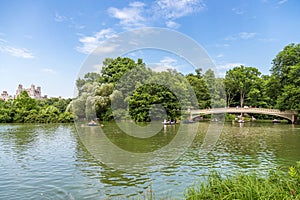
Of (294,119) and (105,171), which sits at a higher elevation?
(294,119)

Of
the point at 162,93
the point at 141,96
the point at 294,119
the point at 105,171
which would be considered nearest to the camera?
the point at 105,171

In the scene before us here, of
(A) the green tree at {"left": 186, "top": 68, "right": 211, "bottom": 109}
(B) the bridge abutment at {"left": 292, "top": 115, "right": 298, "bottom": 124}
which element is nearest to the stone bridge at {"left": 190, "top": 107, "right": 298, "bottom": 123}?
(B) the bridge abutment at {"left": 292, "top": 115, "right": 298, "bottom": 124}

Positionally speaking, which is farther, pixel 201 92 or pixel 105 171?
pixel 201 92

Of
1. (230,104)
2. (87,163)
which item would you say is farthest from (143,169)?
(230,104)

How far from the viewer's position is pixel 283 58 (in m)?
33.8

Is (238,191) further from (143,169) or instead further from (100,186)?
(143,169)

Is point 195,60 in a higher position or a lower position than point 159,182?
higher

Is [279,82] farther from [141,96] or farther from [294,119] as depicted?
[141,96]

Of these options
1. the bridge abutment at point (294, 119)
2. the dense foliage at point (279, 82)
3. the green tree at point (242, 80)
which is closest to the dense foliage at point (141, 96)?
the dense foliage at point (279, 82)

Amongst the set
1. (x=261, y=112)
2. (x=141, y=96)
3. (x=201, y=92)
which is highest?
(x=201, y=92)

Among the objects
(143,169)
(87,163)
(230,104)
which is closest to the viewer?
(143,169)

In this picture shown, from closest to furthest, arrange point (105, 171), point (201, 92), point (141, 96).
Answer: point (105, 171) < point (141, 96) < point (201, 92)

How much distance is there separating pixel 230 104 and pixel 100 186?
4648 cm

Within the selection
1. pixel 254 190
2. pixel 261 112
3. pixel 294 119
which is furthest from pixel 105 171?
pixel 261 112
